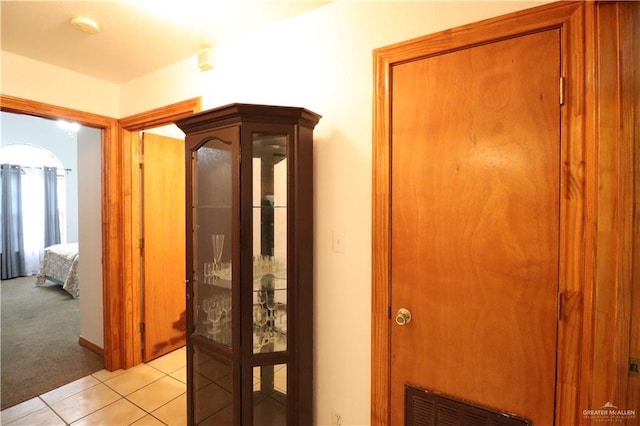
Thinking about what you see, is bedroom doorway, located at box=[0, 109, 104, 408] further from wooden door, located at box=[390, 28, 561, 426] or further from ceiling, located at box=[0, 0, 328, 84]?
wooden door, located at box=[390, 28, 561, 426]

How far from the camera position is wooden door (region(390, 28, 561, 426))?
1088mm

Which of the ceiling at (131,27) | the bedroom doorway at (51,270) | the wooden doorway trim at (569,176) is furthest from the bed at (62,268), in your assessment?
the wooden doorway trim at (569,176)

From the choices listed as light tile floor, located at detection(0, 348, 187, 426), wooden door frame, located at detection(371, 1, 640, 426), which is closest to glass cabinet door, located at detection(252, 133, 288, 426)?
light tile floor, located at detection(0, 348, 187, 426)

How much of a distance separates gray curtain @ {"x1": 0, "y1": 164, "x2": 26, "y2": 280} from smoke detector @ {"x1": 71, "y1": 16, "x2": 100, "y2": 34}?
5774 mm

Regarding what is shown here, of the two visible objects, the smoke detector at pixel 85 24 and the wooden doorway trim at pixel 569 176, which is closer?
the wooden doorway trim at pixel 569 176

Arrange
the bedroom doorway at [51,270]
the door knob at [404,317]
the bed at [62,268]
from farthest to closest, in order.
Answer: the bed at [62,268] < the bedroom doorway at [51,270] < the door knob at [404,317]

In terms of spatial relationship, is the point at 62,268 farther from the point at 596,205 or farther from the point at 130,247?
the point at 596,205

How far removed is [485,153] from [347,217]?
0.66 m

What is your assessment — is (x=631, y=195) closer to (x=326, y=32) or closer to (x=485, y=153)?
(x=485, y=153)

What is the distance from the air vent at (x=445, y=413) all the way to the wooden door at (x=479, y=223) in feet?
0.10

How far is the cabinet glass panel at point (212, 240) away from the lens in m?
1.51

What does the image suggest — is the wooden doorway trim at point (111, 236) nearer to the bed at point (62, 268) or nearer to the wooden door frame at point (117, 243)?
the wooden door frame at point (117, 243)

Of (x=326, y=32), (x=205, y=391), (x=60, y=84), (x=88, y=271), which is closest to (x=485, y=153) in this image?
(x=326, y=32)

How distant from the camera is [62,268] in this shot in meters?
4.75
